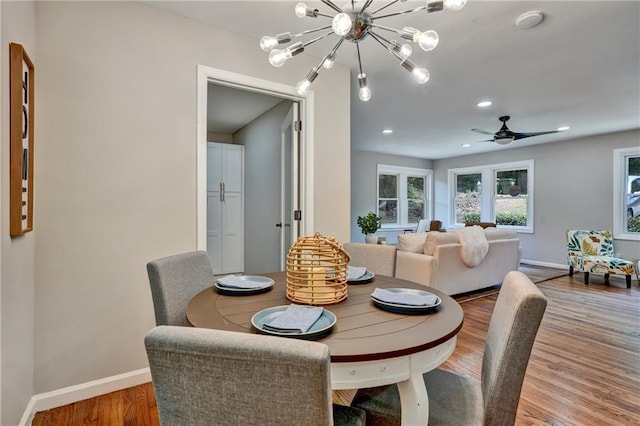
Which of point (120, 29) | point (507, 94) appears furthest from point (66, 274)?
point (507, 94)

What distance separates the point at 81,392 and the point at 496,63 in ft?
13.1

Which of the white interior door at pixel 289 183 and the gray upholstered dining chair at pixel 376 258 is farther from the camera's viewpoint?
the white interior door at pixel 289 183

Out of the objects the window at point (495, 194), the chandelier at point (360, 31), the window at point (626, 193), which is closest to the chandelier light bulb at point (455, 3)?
the chandelier at point (360, 31)

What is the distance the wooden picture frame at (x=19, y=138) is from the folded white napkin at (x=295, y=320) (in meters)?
1.32

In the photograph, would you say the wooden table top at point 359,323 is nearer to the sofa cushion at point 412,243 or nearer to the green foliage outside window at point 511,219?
the sofa cushion at point 412,243

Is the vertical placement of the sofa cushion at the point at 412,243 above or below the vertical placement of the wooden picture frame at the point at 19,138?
below

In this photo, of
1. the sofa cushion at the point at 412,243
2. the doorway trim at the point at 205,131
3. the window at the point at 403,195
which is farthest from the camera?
the window at the point at 403,195

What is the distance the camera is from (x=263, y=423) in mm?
635

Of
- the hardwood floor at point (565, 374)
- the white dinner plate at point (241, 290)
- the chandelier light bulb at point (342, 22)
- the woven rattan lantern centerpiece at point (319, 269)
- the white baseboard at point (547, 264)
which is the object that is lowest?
the hardwood floor at point (565, 374)

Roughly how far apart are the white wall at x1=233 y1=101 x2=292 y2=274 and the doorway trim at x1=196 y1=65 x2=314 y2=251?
67cm

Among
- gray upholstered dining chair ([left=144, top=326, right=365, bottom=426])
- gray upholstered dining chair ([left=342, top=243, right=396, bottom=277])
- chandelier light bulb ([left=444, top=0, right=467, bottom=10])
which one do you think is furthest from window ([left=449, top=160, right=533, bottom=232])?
gray upholstered dining chair ([left=144, top=326, right=365, bottom=426])

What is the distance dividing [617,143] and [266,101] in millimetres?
5880

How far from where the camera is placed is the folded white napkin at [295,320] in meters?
0.96

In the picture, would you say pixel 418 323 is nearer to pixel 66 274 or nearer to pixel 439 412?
pixel 439 412
